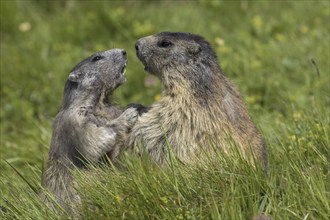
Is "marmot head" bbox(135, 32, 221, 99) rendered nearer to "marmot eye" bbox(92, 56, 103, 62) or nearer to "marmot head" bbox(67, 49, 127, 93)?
"marmot head" bbox(67, 49, 127, 93)

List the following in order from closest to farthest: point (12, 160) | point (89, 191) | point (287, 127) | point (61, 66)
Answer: point (89, 191) → point (287, 127) → point (12, 160) → point (61, 66)

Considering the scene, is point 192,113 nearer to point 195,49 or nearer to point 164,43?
point 195,49

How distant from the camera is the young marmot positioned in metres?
5.01

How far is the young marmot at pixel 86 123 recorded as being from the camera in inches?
197

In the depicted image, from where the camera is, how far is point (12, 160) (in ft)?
22.5

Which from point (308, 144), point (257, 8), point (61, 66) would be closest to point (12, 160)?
point (61, 66)

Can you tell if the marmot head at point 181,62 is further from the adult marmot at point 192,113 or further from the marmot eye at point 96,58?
A: the marmot eye at point 96,58

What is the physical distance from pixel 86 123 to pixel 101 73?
58 cm

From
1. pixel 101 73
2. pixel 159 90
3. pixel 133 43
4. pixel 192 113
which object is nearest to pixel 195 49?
pixel 192 113

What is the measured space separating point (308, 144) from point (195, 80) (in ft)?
3.04

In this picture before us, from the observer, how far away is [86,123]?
5180 millimetres

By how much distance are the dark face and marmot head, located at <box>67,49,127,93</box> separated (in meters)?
0.19

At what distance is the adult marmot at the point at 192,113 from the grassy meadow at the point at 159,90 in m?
0.25

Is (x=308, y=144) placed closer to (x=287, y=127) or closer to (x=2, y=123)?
(x=287, y=127)
